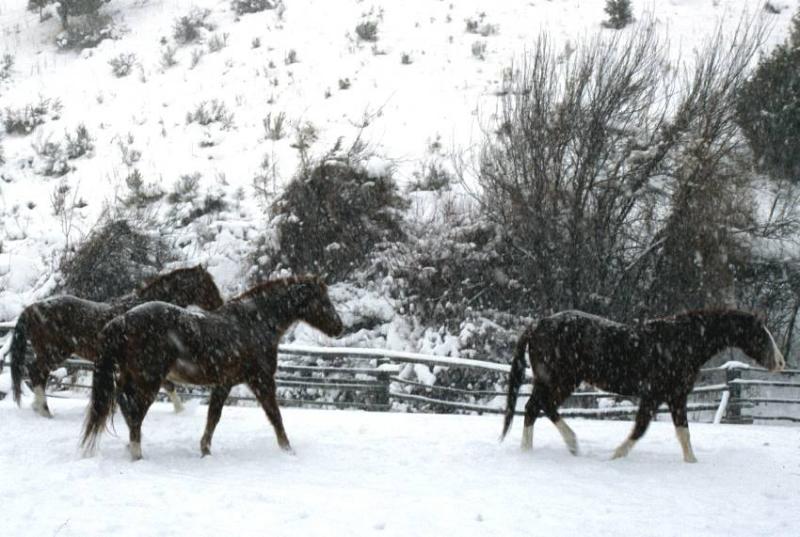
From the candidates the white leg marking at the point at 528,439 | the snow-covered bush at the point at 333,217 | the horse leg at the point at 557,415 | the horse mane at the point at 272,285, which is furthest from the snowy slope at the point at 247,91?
the horse leg at the point at 557,415

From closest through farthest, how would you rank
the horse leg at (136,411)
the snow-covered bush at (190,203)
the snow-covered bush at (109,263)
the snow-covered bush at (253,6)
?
the horse leg at (136,411) < the snow-covered bush at (109,263) < the snow-covered bush at (190,203) < the snow-covered bush at (253,6)

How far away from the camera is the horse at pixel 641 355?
7266 millimetres

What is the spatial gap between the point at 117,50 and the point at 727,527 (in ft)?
85.7

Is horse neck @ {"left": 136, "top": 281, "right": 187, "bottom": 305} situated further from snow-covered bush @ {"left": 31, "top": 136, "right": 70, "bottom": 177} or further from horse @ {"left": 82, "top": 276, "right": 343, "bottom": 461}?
snow-covered bush @ {"left": 31, "top": 136, "right": 70, "bottom": 177}

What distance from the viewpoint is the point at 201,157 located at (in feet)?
66.0

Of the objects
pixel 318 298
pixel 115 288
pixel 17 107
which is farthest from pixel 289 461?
pixel 17 107

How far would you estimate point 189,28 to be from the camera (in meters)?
26.5

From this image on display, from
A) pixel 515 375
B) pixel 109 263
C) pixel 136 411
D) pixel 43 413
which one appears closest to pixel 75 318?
pixel 43 413

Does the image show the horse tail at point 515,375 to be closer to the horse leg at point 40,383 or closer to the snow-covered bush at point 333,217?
the horse leg at point 40,383

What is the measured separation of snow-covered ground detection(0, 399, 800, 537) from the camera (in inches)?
202

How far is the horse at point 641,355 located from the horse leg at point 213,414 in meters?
3.09

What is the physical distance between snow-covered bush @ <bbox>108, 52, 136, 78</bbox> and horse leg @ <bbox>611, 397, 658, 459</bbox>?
2266 centimetres

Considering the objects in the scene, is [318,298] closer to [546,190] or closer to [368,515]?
[368,515]

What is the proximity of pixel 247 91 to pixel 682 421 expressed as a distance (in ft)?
61.9
